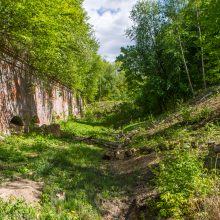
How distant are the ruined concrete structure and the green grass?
5.53ft

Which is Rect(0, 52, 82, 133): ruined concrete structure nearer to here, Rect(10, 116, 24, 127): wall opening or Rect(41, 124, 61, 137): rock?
Rect(10, 116, 24, 127): wall opening

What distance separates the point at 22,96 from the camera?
1512cm

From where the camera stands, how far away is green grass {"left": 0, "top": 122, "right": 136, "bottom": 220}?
21.4ft

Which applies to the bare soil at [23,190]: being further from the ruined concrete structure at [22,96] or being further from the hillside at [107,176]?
the ruined concrete structure at [22,96]

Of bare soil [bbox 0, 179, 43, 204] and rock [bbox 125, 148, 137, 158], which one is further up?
rock [bbox 125, 148, 137, 158]

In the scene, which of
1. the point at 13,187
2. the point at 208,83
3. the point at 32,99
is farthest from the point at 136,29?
the point at 13,187

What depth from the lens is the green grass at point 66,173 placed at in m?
6.51

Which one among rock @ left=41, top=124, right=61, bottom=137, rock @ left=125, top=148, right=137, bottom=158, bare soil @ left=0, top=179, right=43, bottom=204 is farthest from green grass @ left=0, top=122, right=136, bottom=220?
rock @ left=41, top=124, right=61, bottom=137

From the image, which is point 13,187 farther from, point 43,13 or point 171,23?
point 171,23

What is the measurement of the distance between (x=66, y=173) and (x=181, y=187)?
3707 millimetres

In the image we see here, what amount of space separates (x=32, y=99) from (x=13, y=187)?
398 inches

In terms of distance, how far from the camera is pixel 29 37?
11539 mm

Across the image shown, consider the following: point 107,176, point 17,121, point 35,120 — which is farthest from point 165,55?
point 107,176

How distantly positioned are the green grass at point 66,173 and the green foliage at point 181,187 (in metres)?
1.32
